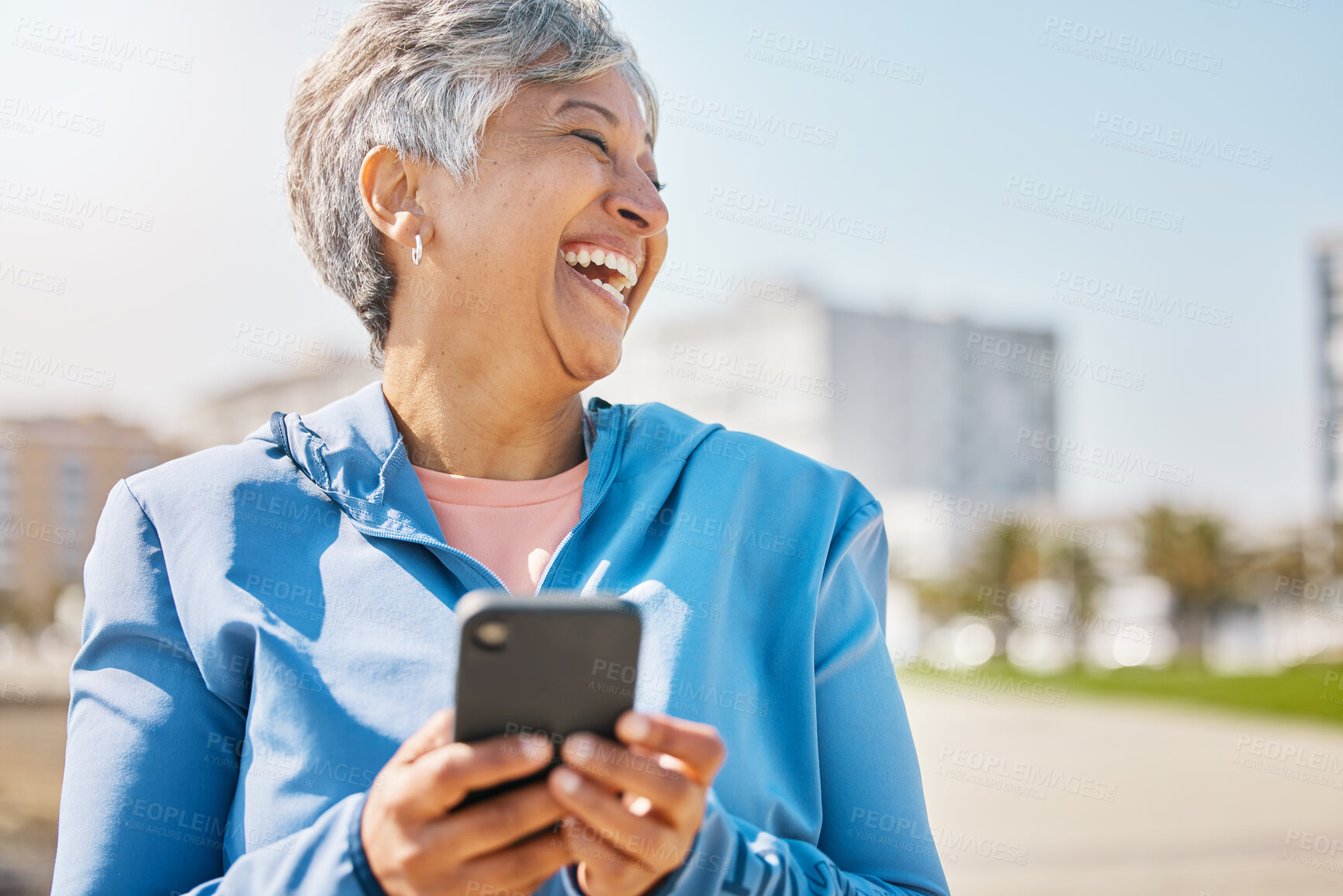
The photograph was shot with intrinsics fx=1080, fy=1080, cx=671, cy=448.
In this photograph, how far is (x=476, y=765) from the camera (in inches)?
38.7

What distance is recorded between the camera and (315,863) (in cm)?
118

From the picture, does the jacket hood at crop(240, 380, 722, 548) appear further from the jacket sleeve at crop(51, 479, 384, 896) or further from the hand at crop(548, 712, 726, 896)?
the hand at crop(548, 712, 726, 896)

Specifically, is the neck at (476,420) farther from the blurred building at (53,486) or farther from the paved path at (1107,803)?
the blurred building at (53,486)

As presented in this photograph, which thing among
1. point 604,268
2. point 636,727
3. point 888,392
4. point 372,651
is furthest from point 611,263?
point 888,392

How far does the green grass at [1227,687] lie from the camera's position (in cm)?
2331

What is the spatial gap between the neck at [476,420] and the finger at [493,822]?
2.81 ft

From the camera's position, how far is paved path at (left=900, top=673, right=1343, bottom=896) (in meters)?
8.24

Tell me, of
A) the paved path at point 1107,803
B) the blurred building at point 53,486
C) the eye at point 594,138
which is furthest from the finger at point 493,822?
the blurred building at point 53,486

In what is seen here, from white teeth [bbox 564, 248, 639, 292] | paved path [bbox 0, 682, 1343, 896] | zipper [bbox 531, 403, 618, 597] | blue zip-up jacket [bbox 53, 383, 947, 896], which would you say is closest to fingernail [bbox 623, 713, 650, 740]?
blue zip-up jacket [bbox 53, 383, 947, 896]

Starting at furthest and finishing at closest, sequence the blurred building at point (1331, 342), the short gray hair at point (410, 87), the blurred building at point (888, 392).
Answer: the blurred building at point (888, 392) < the blurred building at point (1331, 342) < the short gray hair at point (410, 87)

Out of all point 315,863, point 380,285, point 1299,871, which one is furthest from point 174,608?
point 1299,871

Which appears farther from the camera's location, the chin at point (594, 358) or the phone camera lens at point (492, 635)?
the chin at point (594, 358)

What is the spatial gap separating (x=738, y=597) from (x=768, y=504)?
0.57ft

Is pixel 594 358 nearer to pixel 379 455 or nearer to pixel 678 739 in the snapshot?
pixel 379 455
